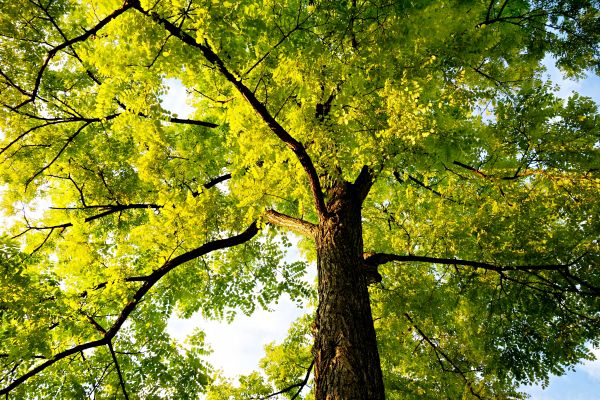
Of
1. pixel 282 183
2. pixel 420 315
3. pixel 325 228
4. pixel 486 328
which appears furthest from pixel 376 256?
pixel 486 328

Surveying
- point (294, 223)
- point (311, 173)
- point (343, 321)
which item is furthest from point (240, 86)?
point (294, 223)

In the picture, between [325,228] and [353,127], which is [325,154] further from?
[325,228]

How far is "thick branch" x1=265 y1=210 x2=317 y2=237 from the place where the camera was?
5.28m

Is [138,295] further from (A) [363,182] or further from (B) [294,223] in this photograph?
(A) [363,182]

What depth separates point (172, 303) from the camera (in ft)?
22.8

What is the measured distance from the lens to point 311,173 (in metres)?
4.16

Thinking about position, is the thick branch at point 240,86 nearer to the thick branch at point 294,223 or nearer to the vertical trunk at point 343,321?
the vertical trunk at point 343,321

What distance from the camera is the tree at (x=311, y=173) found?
3428 mm

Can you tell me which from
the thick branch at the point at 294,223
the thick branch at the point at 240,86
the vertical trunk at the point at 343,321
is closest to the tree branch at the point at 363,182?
the vertical trunk at the point at 343,321

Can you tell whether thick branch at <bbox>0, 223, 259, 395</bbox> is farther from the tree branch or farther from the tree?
the tree branch

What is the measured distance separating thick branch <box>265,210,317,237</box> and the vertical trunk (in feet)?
1.36

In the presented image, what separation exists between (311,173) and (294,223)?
1721mm

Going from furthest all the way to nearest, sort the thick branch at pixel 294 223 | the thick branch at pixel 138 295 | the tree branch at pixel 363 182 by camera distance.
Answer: the tree branch at pixel 363 182, the thick branch at pixel 294 223, the thick branch at pixel 138 295

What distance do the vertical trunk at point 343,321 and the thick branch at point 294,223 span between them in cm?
41
